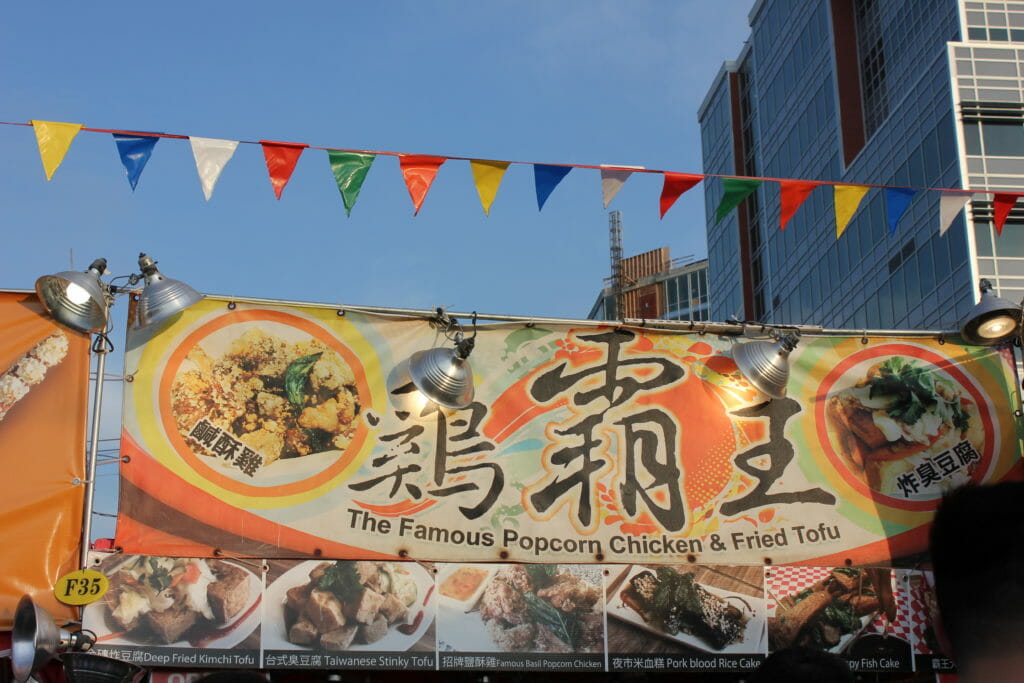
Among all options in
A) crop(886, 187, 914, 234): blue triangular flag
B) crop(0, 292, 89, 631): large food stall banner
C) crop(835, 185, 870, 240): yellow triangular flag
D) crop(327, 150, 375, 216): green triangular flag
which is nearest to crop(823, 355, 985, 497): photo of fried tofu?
crop(886, 187, 914, 234): blue triangular flag

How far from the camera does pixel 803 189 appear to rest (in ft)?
37.0

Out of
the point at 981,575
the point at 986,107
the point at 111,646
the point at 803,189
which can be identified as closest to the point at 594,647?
the point at 111,646

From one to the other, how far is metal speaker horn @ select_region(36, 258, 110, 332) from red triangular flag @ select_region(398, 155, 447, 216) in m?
2.71

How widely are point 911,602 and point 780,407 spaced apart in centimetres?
206

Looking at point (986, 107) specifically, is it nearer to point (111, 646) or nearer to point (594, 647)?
point (594, 647)

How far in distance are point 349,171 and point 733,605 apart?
4989mm

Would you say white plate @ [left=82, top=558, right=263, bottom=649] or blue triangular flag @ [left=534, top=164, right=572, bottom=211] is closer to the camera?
white plate @ [left=82, top=558, right=263, bottom=649]

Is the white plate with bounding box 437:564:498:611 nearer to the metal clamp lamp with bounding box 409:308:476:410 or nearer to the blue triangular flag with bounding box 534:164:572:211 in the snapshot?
the metal clamp lamp with bounding box 409:308:476:410

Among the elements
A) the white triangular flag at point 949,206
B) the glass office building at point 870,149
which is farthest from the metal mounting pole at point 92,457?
the glass office building at point 870,149

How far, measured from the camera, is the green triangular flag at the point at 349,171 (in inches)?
407

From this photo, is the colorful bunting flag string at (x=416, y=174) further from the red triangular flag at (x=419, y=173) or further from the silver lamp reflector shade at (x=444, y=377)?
the silver lamp reflector shade at (x=444, y=377)

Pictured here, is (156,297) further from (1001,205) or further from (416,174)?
(1001,205)

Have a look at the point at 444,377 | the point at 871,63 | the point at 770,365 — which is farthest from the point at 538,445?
the point at 871,63

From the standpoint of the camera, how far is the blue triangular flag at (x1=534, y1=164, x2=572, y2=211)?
10563 millimetres
